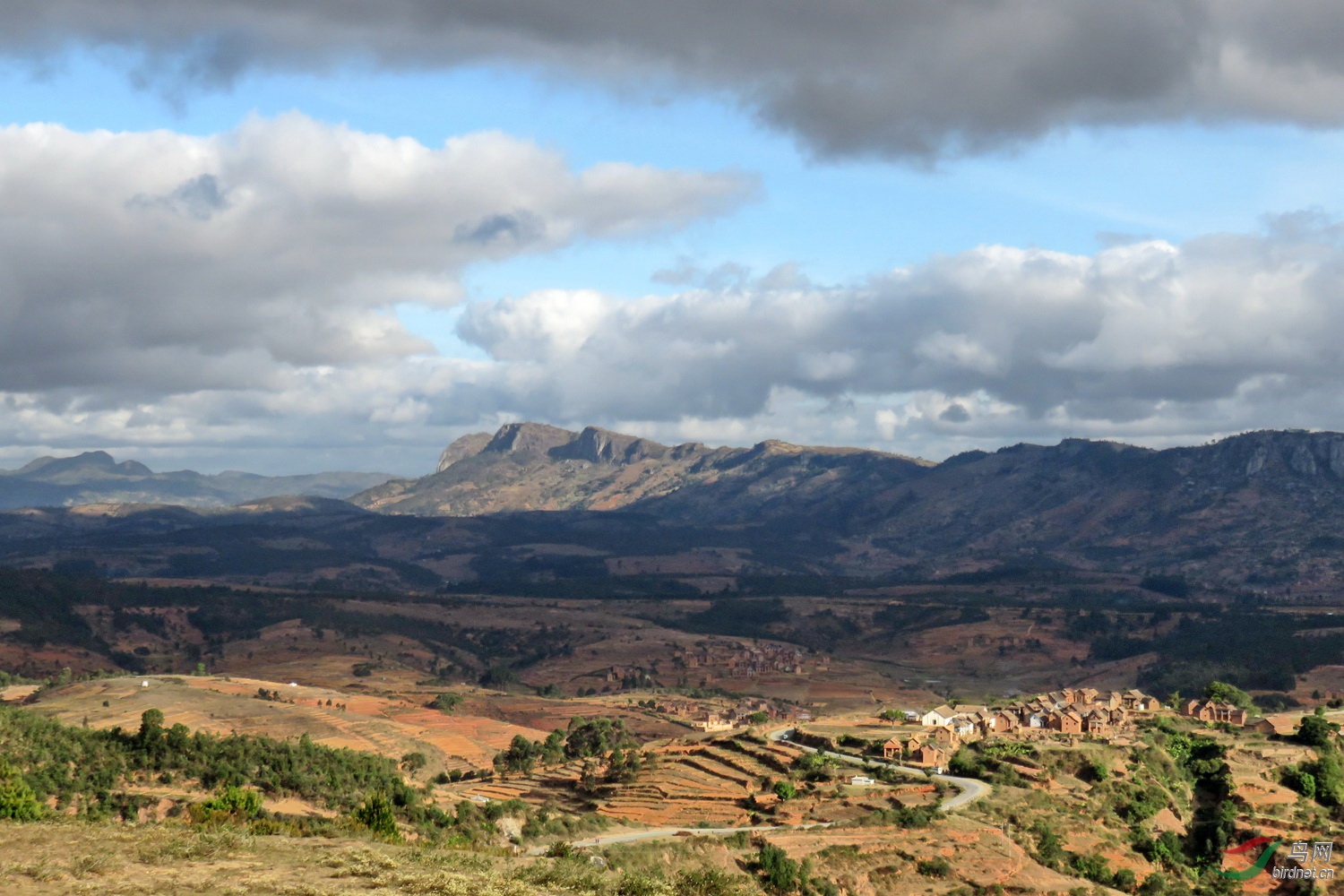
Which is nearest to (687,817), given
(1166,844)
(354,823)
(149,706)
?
(354,823)

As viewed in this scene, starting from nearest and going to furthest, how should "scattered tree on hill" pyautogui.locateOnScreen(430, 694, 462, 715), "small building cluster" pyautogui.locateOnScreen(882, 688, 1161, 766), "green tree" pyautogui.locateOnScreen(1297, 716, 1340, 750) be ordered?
1. "small building cluster" pyautogui.locateOnScreen(882, 688, 1161, 766)
2. "green tree" pyautogui.locateOnScreen(1297, 716, 1340, 750)
3. "scattered tree on hill" pyautogui.locateOnScreen(430, 694, 462, 715)

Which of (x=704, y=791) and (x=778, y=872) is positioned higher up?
(x=778, y=872)

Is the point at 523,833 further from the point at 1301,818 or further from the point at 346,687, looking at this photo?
the point at 346,687

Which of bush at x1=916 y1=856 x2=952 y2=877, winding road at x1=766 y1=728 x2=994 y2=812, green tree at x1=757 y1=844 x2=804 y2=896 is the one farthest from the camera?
winding road at x1=766 y1=728 x2=994 y2=812

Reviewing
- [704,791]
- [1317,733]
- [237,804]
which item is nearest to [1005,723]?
[1317,733]

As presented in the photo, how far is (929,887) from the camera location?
7319cm

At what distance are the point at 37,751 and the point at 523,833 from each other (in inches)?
1393

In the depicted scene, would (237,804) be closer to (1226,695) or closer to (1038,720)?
(1038,720)

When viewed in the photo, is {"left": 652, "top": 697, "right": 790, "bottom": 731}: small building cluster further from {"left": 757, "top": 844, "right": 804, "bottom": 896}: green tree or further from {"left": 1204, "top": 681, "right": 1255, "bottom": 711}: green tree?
{"left": 757, "top": 844, "right": 804, "bottom": 896}: green tree

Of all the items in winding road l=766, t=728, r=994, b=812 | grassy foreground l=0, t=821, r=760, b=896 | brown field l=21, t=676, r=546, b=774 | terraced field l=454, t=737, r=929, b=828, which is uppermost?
grassy foreground l=0, t=821, r=760, b=896

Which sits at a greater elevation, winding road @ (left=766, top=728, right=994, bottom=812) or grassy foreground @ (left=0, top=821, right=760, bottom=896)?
grassy foreground @ (left=0, top=821, right=760, bottom=896)

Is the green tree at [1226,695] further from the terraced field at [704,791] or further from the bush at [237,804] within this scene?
the bush at [237,804]

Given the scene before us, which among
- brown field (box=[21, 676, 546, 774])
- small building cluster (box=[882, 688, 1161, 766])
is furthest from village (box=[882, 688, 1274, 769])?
brown field (box=[21, 676, 546, 774])

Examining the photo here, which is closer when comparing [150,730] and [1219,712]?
[150,730]
